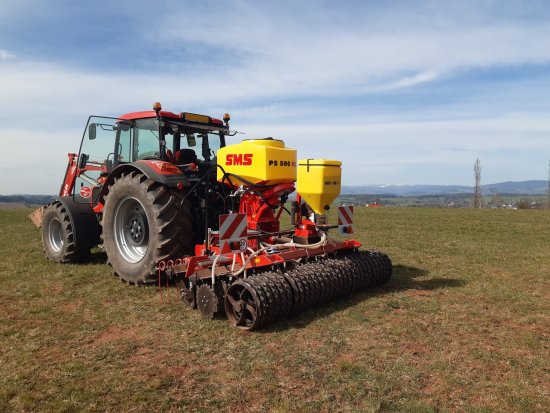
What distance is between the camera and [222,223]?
5359 millimetres

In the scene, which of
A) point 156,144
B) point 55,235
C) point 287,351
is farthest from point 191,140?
point 287,351

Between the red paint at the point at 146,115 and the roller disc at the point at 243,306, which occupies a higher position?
the red paint at the point at 146,115

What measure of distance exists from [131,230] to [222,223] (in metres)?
2.28

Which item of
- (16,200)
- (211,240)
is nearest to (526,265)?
(211,240)

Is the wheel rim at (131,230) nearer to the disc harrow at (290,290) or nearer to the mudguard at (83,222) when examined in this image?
the mudguard at (83,222)

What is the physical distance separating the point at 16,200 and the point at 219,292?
2165 inches

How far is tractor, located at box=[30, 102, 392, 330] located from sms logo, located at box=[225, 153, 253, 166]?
13 mm

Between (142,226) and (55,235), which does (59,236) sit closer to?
(55,235)

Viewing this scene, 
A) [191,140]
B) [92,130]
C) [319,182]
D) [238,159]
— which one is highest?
[92,130]

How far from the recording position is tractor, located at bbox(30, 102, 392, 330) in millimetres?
5223

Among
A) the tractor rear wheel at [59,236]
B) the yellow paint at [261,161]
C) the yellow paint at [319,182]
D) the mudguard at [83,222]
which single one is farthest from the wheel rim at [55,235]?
the yellow paint at [319,182]

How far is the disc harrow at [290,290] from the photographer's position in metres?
4.79

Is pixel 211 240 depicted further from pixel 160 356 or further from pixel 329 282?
pixel 160 356

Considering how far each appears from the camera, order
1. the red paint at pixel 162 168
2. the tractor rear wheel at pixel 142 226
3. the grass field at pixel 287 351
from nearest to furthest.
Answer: the grass field at pixel 287 351 < the tractor rear wheel at pixel 142 226 < the red paint at pixel 162 168
